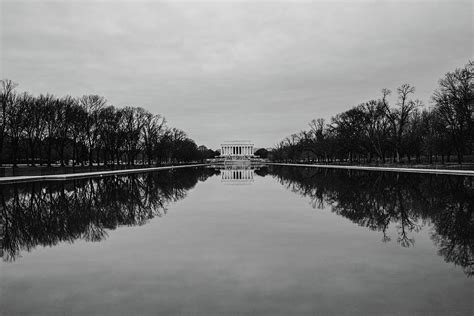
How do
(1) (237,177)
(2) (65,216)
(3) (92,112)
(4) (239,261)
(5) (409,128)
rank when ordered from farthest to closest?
1. (5) (409,128)
2. (3) (92,112)
3. (1) (237,177)
4. (2) (65,216)
5. (4) (239,261)

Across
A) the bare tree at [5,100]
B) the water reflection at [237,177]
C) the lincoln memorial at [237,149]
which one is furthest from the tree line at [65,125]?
the lincoln memorial at [237,149]

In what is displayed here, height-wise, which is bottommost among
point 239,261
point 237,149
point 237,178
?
point 239,261

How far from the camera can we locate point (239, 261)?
25.1ft

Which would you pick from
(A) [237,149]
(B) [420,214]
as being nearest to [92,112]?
(B) [420,214]

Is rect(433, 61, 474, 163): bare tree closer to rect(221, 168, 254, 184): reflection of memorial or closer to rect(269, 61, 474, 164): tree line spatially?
rect(269, 61, 474, 164): tree line

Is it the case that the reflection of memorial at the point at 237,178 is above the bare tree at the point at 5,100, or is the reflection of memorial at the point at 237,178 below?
below

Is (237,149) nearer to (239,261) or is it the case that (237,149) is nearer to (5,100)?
(5,100)

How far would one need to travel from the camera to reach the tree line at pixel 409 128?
138 feet

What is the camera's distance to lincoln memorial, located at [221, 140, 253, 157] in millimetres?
171125

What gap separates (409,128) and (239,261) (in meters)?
76.2

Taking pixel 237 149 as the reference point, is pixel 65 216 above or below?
below

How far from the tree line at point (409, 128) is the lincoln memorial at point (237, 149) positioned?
76.7 meters

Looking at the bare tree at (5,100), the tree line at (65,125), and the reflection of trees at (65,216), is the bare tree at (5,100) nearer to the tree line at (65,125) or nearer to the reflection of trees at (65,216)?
the tree line at (65,125)

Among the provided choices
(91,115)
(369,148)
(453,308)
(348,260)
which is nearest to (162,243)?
(348,260)
